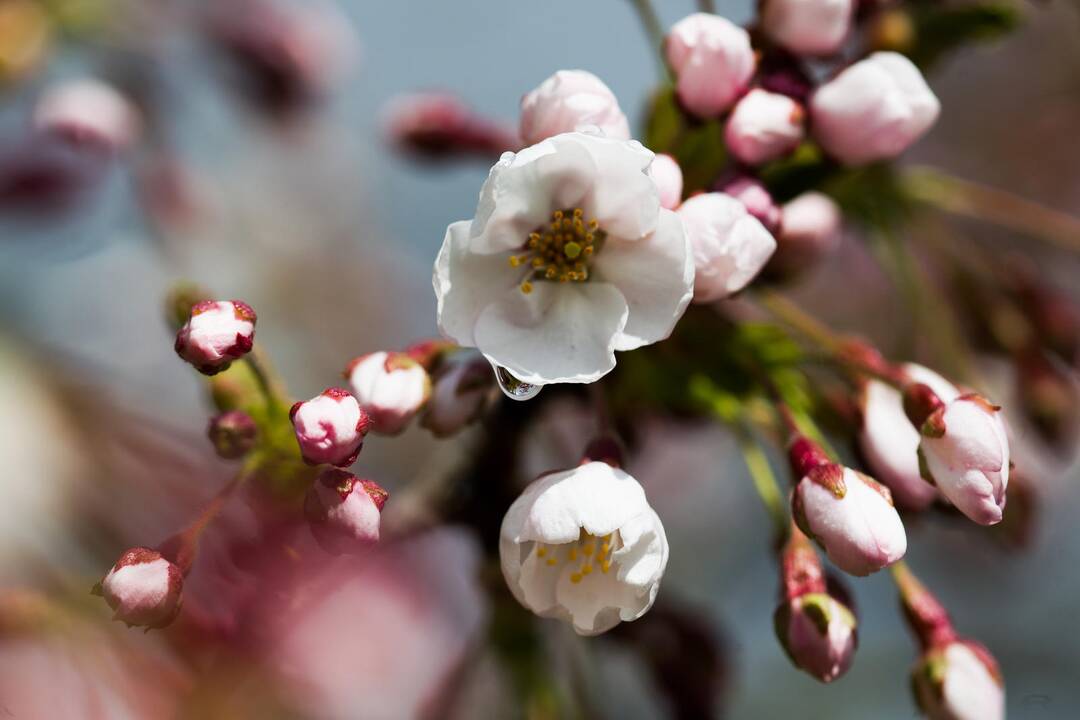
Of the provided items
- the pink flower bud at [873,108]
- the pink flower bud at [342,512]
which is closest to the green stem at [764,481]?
the pink flower bud at [873,108]

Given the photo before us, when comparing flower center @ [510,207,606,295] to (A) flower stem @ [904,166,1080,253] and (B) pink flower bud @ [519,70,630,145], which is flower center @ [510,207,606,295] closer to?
(B) pink flower bud @ [519,70,630,145]

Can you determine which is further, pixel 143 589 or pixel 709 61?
pixel 709 61

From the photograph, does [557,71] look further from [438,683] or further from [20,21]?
[20,21]

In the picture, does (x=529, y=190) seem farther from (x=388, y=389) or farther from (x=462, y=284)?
(x=388, y=389)

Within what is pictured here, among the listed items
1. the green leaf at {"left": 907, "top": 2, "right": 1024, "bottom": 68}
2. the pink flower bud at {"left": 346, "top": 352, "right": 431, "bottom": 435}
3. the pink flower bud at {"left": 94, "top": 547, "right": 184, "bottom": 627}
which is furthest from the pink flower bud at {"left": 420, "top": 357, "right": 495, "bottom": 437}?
the green leaf at {"left": 907, "top": 2, "right": 1024, "bottom": 68}

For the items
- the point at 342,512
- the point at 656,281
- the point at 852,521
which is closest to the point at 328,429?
the point at 342,512

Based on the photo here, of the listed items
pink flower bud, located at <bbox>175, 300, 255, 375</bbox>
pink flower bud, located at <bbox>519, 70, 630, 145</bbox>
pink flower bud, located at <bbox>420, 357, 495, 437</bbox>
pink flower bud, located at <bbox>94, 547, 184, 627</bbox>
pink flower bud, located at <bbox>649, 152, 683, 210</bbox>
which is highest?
pink flower bud, located at <bbox>519, 70, 630, 145</bbox>
